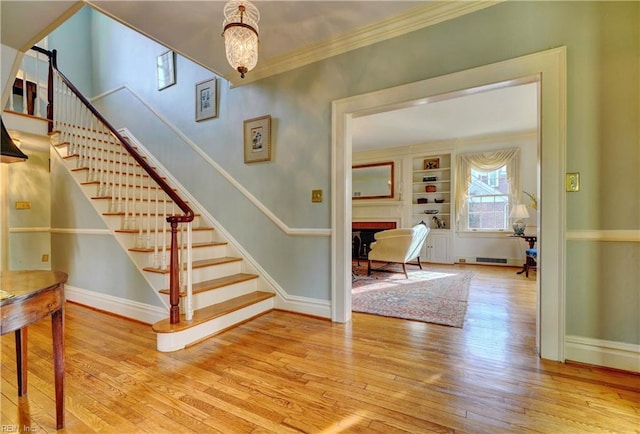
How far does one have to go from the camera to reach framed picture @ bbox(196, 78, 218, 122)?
3461mm

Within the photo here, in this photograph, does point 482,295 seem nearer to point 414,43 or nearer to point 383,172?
point 414,43

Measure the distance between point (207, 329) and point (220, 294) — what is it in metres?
0.45

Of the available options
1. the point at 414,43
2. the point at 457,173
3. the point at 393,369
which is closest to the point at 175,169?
the point at 414,43

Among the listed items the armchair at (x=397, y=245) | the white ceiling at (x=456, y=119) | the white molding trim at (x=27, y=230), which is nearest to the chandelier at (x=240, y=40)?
the white ceiling at (x=456, y=119)

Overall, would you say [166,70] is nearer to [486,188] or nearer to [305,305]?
[305,305]

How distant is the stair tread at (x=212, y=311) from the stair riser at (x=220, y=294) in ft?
0.15

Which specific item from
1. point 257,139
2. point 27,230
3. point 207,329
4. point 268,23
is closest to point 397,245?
point 257,139

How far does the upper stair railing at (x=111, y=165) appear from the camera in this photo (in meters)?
2.79

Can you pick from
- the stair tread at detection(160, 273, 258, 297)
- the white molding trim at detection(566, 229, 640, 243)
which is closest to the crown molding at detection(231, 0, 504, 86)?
the white molding trim at detection(566, 229, 640, 243)

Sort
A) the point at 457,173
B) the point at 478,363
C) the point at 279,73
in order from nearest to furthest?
the point at 478,363 < the point at 279,73 < the point at 457,173

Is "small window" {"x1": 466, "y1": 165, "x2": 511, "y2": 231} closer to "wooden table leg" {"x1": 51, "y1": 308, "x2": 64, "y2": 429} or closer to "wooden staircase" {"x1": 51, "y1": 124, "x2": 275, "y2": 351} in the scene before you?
"wooden staircase" {"x1": 51, "y1": 124, "x2": 275, "y2": 351}

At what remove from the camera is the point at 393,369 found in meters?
1.78

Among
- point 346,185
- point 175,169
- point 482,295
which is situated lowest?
point 482,295

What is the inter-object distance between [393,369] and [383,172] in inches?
207
